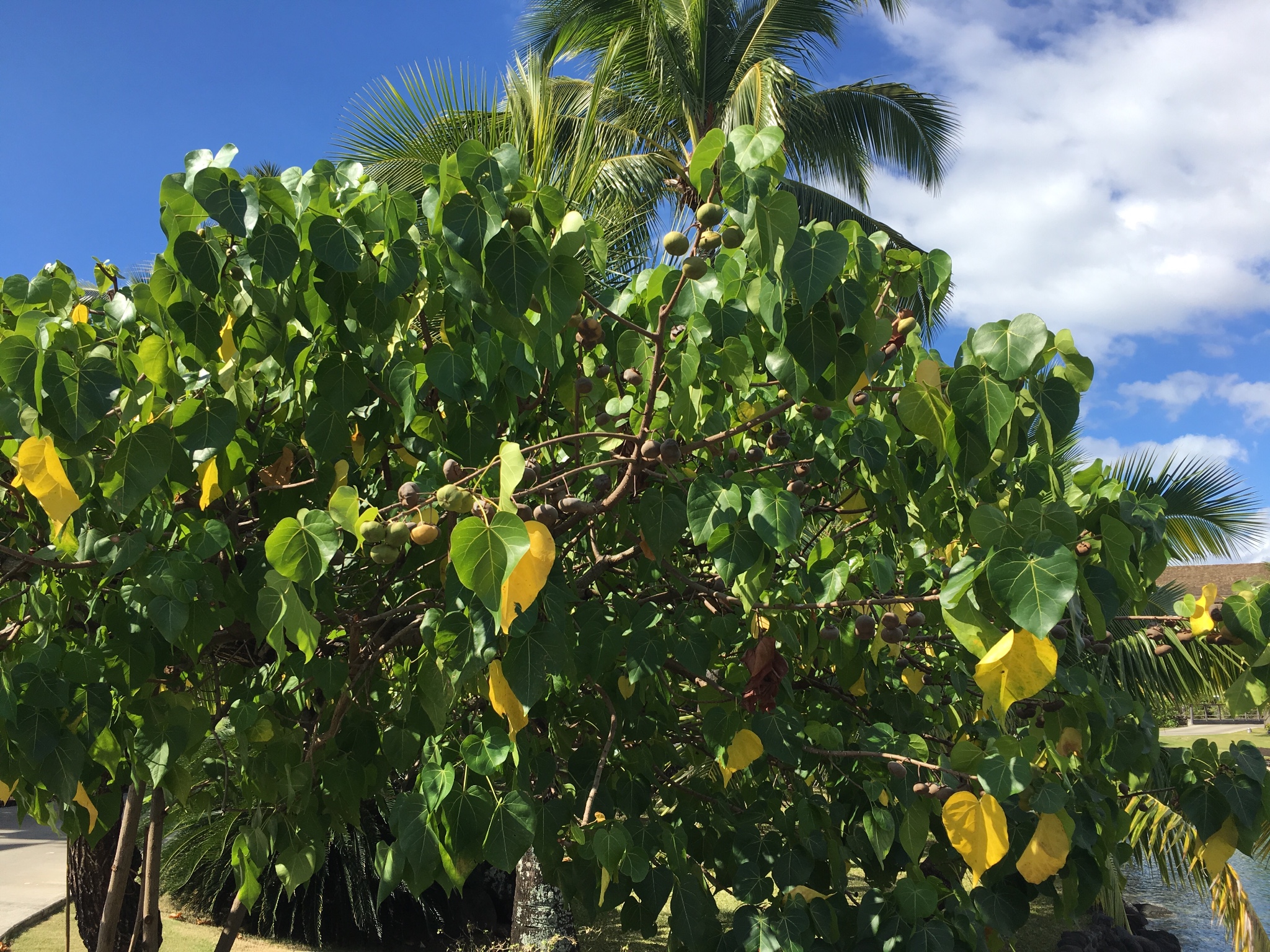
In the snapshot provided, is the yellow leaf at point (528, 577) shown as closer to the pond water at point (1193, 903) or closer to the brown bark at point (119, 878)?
A: the brown bark at point (119, 878)

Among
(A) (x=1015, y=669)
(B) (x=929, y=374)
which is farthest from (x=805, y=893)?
(B) (x=929, y=374)

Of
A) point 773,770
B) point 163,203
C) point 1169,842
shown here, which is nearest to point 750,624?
point 773,770

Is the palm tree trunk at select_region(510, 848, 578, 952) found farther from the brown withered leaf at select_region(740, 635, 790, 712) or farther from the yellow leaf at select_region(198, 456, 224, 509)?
the yellow leaf at select_region(198, 456, 224, 509)

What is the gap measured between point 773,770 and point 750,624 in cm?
50

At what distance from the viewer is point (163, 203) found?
1.60 meters

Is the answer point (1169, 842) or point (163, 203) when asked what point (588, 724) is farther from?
point (1169, 842)

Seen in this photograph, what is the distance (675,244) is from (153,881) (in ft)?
7.72

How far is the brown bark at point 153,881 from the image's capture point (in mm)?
2508

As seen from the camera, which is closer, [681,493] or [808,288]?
[808,288]

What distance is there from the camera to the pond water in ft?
27.6

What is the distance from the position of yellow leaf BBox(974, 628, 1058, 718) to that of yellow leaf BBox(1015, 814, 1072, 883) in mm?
574

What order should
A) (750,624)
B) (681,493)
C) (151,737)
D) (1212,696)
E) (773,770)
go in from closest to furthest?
(681,493), (151,737), (750,624), (773,770), (1212,696)

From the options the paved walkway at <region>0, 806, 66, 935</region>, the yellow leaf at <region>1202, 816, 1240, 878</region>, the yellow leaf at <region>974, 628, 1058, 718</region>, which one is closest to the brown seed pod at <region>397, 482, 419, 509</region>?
the yellow leaf at <region>974, 628, 1058, 718</region>

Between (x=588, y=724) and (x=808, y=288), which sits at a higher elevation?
(x=808, y=288)
